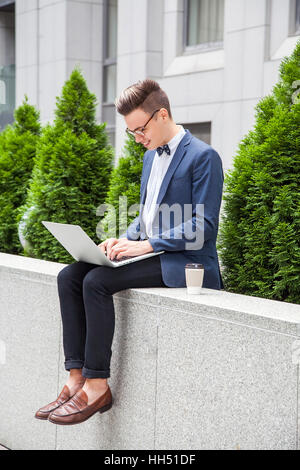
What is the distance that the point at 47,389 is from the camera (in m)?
4.46

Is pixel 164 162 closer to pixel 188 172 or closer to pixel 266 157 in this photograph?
pixel 188 172

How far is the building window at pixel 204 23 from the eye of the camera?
12.7 meters

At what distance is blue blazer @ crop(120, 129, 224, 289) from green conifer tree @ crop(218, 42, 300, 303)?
0.99ft

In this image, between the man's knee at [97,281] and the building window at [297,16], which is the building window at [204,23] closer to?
the building window at [297,16]

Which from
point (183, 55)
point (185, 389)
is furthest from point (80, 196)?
point (183, 55)

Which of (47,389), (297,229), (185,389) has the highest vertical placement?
(297,229)

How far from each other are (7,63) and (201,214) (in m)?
17.1

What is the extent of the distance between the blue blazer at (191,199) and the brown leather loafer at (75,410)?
0.75 m

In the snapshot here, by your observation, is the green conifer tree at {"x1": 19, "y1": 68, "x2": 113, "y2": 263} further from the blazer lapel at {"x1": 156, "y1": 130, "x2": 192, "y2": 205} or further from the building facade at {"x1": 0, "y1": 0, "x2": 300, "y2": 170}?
the building facade at {"x1": 0, "y1": 0, "x2": 300, "y2": 170}

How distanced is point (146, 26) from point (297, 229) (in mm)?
10230

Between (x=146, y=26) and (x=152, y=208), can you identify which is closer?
(x=152, y=208)

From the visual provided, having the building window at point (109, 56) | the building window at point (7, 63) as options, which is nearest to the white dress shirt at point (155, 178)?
the building window at point (109, 56)

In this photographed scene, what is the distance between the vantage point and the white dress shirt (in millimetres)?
3902

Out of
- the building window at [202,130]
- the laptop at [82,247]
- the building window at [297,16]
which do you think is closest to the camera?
the laptop at [82,247]
